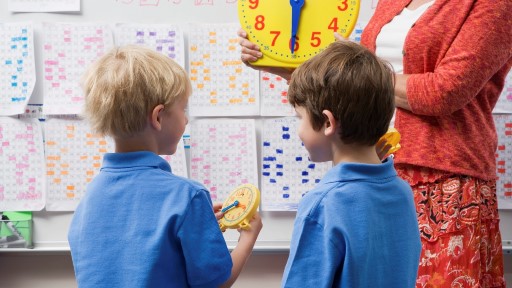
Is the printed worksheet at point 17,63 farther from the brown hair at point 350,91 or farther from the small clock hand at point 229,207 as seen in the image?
the brown hair at point 350,91

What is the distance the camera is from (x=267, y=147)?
6.33 feet

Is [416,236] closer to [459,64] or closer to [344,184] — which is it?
[344,184]

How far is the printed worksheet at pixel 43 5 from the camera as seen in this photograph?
1912 millimetres

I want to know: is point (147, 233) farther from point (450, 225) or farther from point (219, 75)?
point (219, 75)

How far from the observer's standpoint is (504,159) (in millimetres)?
1895

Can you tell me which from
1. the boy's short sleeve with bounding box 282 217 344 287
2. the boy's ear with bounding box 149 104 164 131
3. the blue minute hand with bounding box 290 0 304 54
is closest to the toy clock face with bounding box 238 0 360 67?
the blue minute hand with bounding box 290 0 304 54

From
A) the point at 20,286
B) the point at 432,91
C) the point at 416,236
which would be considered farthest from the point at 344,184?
the point at 20,286

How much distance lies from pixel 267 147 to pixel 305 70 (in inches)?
38.1

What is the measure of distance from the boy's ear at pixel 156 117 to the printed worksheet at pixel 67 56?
975 millimetres

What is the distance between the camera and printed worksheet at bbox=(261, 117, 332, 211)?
1.93 m

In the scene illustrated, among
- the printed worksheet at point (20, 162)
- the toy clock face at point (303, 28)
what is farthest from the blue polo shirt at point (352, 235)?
the printed worksheet at point (20, 162)

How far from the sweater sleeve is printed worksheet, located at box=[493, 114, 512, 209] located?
803 mm

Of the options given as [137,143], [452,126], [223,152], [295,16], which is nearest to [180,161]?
[223,152]

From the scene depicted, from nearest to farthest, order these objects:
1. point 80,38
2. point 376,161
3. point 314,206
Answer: point 314,206 < point 376,161 < point 80,38
